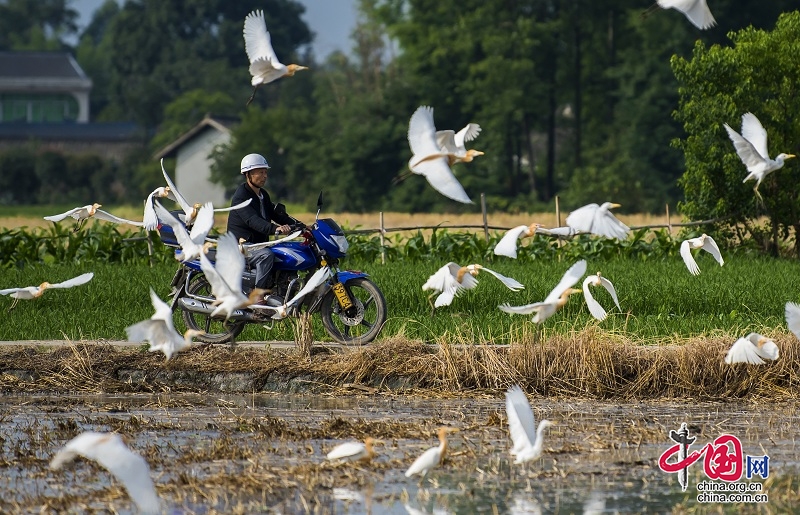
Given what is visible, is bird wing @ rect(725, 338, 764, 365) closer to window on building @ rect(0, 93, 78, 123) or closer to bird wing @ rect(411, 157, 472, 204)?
bird wing @ rect(411, 157, 472, 204)

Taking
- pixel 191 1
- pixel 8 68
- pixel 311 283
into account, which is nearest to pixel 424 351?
pixel 311 283

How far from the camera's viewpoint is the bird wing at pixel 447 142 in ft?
26.5

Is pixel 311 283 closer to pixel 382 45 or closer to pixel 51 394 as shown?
pixel 51 394

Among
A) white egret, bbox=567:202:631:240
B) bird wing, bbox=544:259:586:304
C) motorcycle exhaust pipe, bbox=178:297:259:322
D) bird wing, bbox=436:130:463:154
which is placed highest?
bird wing, bbox=436:130:463:154

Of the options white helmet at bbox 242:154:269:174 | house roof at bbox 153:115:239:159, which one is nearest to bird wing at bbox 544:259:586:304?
white helmet at bbox 242:154:269:174

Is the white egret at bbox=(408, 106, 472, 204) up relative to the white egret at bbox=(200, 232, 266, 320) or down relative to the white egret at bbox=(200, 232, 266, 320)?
up

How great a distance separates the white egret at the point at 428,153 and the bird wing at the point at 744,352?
6.64 feet

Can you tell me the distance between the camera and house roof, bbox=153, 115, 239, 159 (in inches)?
2132

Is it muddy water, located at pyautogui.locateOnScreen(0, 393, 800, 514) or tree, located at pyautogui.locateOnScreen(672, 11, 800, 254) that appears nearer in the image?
muddy water, located at pyautogui.locateOnScreen(0, 393, 800, 514)

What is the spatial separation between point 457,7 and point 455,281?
40595 mm

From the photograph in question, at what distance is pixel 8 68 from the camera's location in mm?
84562

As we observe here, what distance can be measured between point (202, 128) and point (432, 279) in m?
46.8

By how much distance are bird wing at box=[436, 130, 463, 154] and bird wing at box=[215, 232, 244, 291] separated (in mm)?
1493

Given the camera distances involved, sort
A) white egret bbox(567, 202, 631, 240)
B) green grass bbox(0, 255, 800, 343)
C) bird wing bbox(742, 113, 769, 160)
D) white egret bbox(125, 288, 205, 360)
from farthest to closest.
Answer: green grass bbox(0, 255, 800, 343) → bird wing bbox(742, 113, 769, 160) → white egret bbox(567, 202, 631, 240) → white egret bbox(125, 288, 205, 360)
